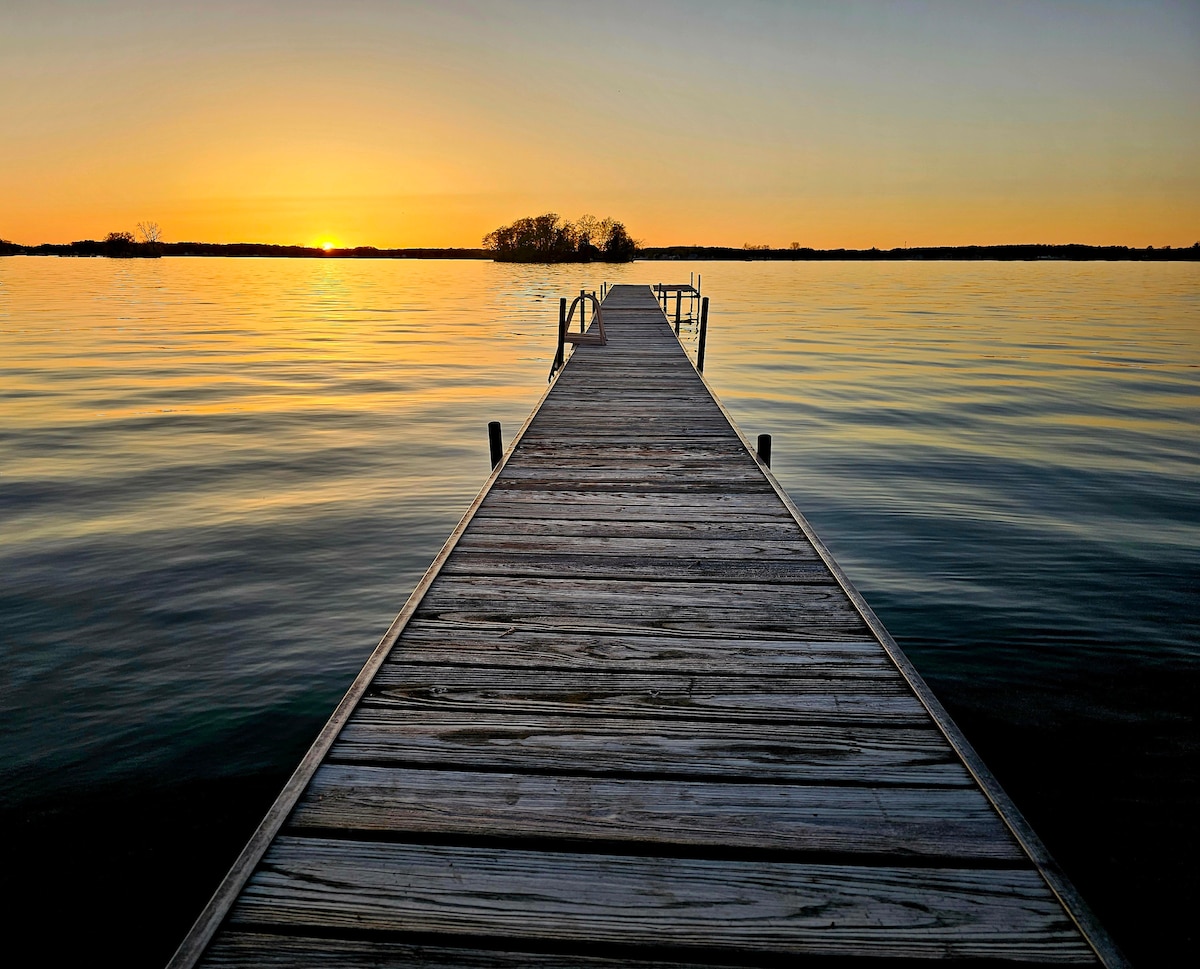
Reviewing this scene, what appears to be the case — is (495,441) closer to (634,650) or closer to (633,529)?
(633,529)

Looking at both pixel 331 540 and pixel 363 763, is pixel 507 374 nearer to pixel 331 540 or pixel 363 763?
pixel 331 540

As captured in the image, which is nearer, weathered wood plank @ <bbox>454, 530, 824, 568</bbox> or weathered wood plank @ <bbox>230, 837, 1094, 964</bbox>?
weathered wood plank @ <bbox>230, 837, 1094, 964</bbox>

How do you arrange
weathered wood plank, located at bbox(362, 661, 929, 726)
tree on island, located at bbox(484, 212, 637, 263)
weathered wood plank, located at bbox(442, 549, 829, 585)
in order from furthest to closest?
tree on island, located at bbox(484, 212, 637, 263) → weathered wood plank, located at bbox(442, 549, 829, 585) → weathered wood plank, located at bbox(362, 661, 929, 726)

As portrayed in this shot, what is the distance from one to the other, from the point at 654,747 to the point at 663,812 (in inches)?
14.0

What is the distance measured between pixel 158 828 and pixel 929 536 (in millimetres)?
7931

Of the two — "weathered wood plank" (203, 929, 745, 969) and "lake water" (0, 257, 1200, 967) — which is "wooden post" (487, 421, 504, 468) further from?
"weathered wood plank" (203, 929, 745, 969)

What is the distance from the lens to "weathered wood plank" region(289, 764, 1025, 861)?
93.0 inches

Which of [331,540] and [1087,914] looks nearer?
[1087,914]

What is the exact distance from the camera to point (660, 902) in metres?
2.14

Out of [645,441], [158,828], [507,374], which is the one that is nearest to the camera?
[158,828]

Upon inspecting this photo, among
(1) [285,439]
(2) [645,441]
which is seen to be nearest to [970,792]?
(2) [645,441]

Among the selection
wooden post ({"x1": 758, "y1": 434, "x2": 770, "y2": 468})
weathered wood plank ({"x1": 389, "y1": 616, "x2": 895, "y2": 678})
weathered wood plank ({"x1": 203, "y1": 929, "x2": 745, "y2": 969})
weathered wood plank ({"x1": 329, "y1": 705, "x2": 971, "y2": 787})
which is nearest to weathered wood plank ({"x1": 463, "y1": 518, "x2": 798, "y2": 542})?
weathered wood plank ({"x1": 389, "y1": 616, "x2": 895, "y2": 678})

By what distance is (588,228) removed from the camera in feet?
474

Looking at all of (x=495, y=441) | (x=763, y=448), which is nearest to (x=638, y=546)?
(x=763, y=448)
